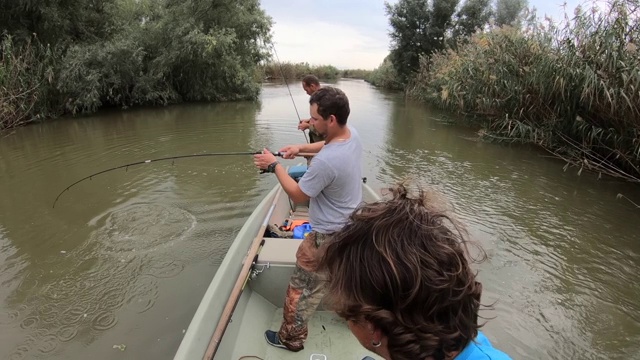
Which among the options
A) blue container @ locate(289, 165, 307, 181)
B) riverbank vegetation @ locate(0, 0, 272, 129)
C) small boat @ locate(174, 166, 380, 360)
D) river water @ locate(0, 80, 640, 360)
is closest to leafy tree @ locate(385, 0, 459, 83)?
riverbank vegetation @ locate(0, 0, 272, 129)

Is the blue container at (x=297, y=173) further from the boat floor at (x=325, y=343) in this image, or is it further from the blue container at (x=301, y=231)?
the boat floor at (x=325, y=343)

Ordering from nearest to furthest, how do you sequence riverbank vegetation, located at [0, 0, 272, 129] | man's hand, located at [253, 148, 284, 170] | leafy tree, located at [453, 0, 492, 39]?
man's hand, located at [253, 148, 284, 170] → riverbank vegetation, located at [0, 0, 272, 129] → leafy tree, located at [453, 0, 492, 39]

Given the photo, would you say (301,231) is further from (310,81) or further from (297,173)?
(310,81)

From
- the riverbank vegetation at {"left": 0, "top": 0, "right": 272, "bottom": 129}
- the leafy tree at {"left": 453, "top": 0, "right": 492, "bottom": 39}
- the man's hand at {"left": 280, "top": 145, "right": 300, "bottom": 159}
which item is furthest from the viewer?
the leafy tree at {"left": 453, "top": 0, "right": 492, "bottom": 39}

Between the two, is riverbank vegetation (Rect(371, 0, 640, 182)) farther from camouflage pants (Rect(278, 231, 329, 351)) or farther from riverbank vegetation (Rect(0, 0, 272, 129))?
riverbank vegetation (Rect(0, 0, 272, 129))

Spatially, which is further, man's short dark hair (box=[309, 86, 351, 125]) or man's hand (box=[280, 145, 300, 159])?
man's hand (box=[280, 145, 300, 159])

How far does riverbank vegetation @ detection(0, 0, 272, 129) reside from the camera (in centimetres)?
1355

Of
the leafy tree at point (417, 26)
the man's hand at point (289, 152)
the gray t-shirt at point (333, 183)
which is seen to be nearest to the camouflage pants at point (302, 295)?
the gray t-shirt at point (333, 183)

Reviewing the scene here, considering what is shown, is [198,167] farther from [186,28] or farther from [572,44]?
[186,28]

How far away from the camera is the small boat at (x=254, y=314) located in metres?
2.63

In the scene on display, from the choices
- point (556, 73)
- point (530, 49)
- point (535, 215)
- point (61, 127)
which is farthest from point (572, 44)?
point (61, 127)

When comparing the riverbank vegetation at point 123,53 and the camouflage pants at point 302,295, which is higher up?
the riverbank vegetation at point 123,53

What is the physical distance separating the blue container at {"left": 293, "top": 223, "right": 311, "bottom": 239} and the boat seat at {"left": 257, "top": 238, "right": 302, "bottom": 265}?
0.57 meters

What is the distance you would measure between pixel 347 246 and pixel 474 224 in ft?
19.8
